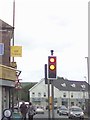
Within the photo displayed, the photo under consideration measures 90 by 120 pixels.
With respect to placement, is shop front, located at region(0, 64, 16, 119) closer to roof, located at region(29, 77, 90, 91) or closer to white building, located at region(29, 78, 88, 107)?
white building, located at region(29, 78, 88, 107)

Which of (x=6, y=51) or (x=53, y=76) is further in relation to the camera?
(x=6, y=51)

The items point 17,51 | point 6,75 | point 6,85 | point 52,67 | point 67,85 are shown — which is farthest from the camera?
point 67,85

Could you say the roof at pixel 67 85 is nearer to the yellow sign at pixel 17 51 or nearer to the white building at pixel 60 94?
the white building at pixel 60 94

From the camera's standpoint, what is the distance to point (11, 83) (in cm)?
3503

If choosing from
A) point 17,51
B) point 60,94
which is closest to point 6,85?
point 17,51

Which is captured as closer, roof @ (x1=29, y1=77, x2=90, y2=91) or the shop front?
the shop front

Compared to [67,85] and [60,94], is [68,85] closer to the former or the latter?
[67,85]

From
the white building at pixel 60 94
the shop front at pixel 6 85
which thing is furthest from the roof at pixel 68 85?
the shop front at pixel 6 85

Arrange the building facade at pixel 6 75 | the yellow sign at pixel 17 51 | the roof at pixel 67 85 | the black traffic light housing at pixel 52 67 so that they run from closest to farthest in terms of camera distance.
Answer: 1. the black traffic light housing at pixel 52 67
2. the yellow sign at pixel 17 51
3. the building facade at pixel 6 75
4. the roof at pixel 67 85

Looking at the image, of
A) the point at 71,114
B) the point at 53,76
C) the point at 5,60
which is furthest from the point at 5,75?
the point at 71,114

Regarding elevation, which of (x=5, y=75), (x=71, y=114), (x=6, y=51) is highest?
(x=6, y=51)

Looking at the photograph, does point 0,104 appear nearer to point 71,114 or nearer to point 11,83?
point 11,83

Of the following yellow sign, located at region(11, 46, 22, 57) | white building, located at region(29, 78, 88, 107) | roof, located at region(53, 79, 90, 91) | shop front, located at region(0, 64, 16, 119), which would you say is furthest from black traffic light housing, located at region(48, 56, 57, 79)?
roof, located at region(53, 79, 90, 91)

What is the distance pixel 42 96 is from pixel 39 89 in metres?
4.77
